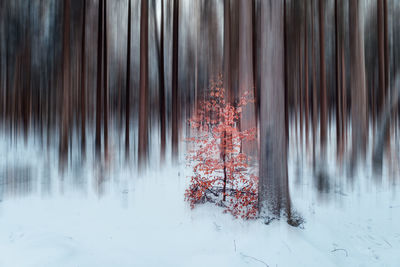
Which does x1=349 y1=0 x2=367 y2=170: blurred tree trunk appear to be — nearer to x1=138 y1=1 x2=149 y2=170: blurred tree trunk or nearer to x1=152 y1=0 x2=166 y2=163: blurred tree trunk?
x1=152 y1=0 x2=166 y2=163: blurred tree trunk

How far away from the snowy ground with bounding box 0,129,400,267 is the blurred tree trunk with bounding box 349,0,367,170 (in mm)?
1263

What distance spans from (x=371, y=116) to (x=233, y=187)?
4.93m

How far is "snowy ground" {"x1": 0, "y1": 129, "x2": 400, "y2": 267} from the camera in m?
2.72

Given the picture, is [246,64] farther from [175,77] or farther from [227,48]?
[175,77]

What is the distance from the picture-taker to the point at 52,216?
3541 mm

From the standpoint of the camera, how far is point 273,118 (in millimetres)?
3342

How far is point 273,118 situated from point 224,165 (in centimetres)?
123

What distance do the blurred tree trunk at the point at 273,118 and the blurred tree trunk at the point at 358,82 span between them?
3.14 m

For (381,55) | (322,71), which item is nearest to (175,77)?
→ (322,71)

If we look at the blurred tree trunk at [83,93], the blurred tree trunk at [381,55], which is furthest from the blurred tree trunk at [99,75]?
the blurred tree trunk at [381,55]

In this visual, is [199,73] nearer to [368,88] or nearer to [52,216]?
[52,216]

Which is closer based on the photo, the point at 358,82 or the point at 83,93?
the point at 83,93

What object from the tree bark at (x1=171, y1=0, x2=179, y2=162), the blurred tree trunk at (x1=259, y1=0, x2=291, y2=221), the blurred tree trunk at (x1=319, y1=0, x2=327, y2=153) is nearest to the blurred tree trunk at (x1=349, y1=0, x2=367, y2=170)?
the blurred tree trunk at (x1=319, y1=0, x2=327, y2=153)

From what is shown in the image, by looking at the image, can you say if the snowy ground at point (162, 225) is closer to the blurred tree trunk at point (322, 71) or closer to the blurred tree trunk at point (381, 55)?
the blurred tree trunk at point (322, 71)
